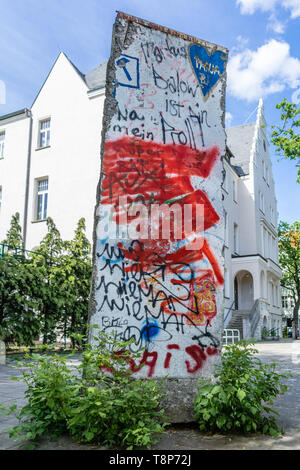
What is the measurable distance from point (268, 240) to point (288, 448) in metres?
28.9

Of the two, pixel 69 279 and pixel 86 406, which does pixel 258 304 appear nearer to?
pixel 69 279

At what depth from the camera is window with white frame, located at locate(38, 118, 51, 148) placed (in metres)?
20.8

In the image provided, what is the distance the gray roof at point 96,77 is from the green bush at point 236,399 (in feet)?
56.2

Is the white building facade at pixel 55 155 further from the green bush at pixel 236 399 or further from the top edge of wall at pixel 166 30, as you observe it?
the green bush at pixel 236 399

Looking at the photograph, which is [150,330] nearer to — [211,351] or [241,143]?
[211,351]

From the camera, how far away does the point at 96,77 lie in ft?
68.8

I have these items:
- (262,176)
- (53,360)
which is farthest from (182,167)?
(262,176)

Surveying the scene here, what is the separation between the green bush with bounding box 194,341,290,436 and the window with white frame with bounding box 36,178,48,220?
17.2m

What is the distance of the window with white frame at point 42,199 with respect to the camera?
2007 centimetres

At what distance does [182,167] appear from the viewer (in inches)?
184

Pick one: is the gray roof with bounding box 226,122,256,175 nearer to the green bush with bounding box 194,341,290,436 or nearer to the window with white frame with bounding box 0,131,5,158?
the window with white frame with bounding box 0,131,5,158

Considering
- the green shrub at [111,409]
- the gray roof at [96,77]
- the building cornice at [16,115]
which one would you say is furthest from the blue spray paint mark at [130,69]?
the building cornice at [16,115]

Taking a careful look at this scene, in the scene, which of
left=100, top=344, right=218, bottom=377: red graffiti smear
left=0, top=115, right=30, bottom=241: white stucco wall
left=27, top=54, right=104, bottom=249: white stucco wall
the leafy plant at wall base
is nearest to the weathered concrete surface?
left=100, top=344, right=218, bottom=377: red graffiti smear
